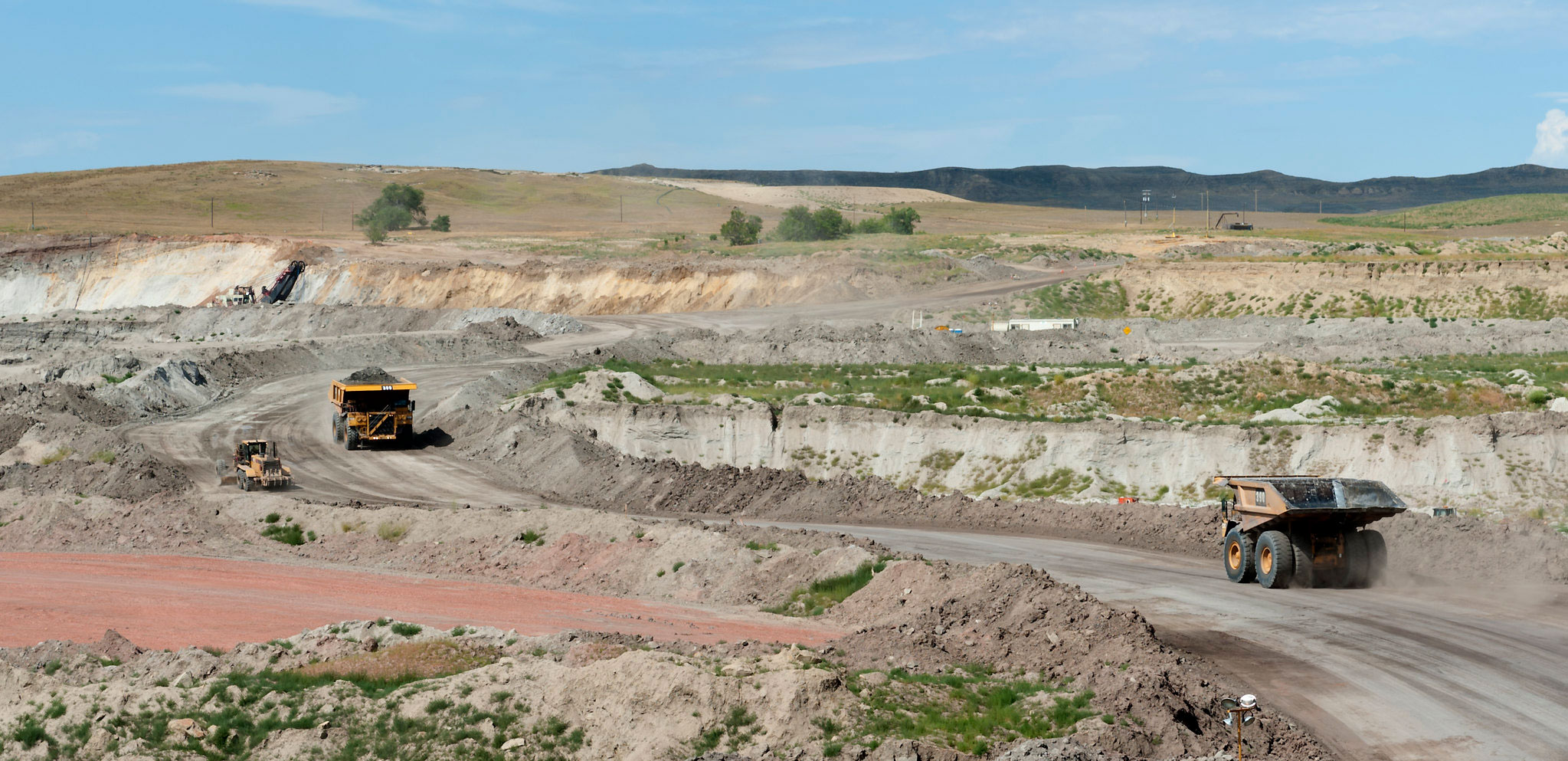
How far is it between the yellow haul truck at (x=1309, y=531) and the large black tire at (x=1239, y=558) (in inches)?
0.6

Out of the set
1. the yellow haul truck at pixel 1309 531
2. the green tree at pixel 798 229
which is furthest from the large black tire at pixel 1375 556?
the green tree at pixel 798 229

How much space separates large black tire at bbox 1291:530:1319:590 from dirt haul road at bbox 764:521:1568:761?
0.27 meters

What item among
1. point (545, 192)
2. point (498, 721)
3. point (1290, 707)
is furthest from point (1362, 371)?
point (545, 192)

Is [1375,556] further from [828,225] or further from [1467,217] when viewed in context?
[1467,217]

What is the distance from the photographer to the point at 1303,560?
79.5 feet

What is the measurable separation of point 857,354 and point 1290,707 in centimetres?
4480

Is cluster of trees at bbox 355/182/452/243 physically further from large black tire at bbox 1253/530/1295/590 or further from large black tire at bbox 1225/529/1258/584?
large black tire at bbox 1253/530/1295/590

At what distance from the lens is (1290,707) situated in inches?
667

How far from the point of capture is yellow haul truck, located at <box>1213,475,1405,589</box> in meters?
23.3

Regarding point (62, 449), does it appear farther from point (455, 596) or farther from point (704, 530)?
point (704, 530)

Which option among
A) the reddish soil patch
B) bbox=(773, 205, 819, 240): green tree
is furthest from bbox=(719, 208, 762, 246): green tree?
the reddish soil patch

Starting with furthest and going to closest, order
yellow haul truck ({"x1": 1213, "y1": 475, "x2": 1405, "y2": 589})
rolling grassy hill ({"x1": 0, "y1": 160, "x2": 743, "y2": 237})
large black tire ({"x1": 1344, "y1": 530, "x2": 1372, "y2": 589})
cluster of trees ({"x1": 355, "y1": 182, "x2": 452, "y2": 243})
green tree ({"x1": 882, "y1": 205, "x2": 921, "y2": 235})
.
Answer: cluster of trees ({"x1": 355, "y1": 182, "x2": 452, "y2": 243})
rolling grassy hill ({"x1": 0, "y1": 160, "x2": 743, "y2": 237})
green tree ({"x1": 882, "y1": 205, "x2": 921, "y2": 235})
large black tire ({"x1": 1344, "y1": 530, "x2": 1372, "y2": 589})
yellow haul truck ({"x1": 1213, "y1": 475, "x2": 1405, "y2": 589})

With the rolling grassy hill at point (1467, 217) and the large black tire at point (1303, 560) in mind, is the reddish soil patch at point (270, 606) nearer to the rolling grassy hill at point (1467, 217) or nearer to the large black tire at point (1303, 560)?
the large black tire at point (1303, 560)

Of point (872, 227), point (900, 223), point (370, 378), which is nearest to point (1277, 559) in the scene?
point (370, 378)
